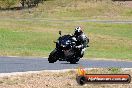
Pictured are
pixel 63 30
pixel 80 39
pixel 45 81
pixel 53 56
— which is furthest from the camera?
pixel 63 30

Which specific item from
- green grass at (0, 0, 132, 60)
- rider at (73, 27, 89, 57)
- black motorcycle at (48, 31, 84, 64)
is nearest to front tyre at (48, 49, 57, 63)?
black motorcycle at (48, 31, 84, 64)

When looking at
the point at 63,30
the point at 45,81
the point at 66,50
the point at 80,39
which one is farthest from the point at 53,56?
the point at 63,30

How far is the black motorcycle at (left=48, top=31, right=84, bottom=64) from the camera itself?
18891mm

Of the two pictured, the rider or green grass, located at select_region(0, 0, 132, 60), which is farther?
green grass, located at select_region(0, 0, 132, 60)

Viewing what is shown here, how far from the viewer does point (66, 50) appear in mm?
19078

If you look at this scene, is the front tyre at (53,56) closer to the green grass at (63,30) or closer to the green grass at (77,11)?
the green grass at (63,30)

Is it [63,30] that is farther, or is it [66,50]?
[63,30]

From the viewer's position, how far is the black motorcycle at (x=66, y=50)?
62.0ft

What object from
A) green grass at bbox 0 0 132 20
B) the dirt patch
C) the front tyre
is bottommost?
green grass at bbox 0 0 132 20

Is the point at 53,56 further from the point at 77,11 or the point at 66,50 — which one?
the point at 77,11

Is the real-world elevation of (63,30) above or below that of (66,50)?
below

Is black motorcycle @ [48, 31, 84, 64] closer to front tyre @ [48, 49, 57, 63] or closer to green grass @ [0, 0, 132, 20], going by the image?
front tyre @ [48, 49, 57, 63]

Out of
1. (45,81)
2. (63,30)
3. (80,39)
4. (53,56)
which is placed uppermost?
(80,39)

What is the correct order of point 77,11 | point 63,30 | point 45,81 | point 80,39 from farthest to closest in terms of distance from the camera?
point 77,11 < point 63,30 < point 80,39 < point 45,81
